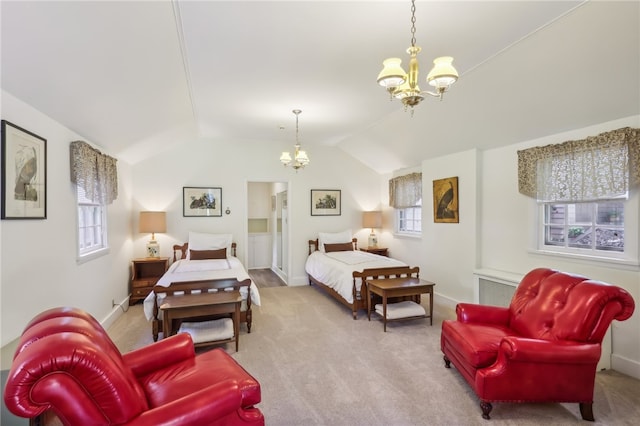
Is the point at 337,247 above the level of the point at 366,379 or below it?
above

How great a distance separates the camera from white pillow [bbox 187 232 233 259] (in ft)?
17.6

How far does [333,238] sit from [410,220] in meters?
1.49

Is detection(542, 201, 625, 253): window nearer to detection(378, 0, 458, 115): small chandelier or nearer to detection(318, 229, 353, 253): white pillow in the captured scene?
detection(378, 0, 458, 115): small chandelier

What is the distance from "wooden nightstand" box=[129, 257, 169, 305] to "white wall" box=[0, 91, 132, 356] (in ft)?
2.29

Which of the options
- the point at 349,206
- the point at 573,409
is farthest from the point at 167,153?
the point at 573,409

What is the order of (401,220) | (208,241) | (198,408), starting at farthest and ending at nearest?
(401,220) < (208,241) < (198,408)

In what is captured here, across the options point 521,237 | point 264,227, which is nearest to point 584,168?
point 521,237

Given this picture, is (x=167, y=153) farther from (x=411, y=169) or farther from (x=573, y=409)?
(x=573, y=409)

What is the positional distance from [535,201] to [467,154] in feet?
3.61

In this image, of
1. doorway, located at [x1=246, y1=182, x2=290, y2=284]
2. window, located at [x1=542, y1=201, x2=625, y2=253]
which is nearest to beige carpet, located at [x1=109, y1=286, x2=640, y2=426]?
window, located at [x1=542, y1=201, x2=625, y2=253]

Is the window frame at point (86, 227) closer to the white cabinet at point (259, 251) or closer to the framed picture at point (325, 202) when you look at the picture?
the framed picture at point (325, 202)

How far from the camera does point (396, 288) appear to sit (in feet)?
12.7

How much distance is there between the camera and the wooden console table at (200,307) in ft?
10.4

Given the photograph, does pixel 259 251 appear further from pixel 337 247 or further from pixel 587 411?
pixel 587 411
